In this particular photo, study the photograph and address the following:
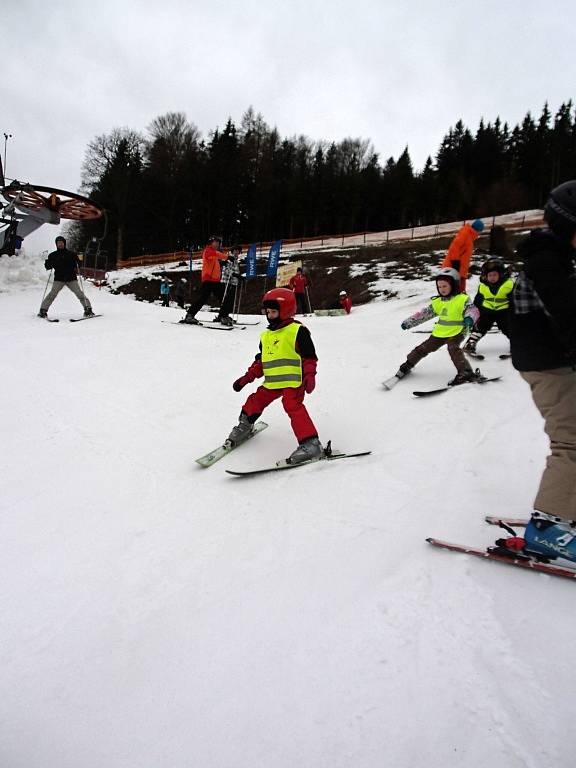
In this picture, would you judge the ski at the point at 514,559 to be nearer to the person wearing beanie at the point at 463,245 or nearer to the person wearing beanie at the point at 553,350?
the person wearing beanie at the point at 553,350

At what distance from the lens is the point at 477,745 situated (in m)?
1.35

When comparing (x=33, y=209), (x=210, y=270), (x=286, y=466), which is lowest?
(x=286, y=466)

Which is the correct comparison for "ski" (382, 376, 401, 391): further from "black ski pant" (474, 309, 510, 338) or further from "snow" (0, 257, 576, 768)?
"black ski pant" (474, 309, 510, 338)

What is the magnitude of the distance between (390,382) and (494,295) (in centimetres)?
201

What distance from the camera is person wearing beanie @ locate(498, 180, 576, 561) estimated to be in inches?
75.7

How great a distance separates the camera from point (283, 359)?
3.62 meters

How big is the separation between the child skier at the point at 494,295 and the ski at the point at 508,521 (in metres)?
3.85

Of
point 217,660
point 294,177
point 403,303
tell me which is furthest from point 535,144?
point 217,660

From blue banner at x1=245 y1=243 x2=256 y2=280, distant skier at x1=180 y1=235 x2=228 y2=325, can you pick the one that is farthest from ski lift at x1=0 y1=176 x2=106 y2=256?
distant skier at x1=180 y1=235 x2=228 y2=325

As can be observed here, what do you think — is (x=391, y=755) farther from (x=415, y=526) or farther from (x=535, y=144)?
(x=535, y=144)

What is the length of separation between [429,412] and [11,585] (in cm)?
363

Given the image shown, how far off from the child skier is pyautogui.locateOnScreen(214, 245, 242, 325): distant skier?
5.32m

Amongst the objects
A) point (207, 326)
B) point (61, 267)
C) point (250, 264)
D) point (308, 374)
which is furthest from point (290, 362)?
point (250, 264)

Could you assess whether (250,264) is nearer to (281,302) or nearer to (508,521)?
(281,302)
